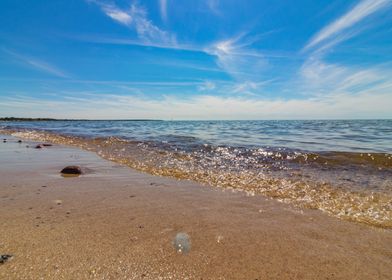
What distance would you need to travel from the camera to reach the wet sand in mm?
2480

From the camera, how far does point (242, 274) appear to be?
2.46 metres

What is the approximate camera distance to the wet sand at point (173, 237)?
248cm

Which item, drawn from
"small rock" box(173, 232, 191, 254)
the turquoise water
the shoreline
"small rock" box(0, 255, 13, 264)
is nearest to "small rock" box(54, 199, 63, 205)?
"small rock" box(0, 255, 13, 264)

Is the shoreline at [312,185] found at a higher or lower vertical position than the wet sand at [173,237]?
lower

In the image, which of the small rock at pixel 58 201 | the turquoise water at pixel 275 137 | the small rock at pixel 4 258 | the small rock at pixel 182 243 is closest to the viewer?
the small rock at pixel 4 258

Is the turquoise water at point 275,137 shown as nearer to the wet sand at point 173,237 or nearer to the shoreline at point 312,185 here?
the shoreline at point 312,185

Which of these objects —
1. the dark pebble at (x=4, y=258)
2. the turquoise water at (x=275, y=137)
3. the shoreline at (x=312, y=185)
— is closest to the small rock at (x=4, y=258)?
the dark pebble at (x=4, y=258)

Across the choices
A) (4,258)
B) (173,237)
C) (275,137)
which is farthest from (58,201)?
(275,137)

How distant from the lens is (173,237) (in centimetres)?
313

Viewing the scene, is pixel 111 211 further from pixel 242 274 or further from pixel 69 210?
pixel 242 274

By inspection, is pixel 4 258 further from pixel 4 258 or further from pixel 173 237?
pixel 173 237

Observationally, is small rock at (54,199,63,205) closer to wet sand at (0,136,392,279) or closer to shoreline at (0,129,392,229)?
wet sand at (0,136,392,279)

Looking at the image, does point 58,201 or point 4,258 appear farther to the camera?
point 58,201

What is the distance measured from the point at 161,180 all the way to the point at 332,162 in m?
5.76
